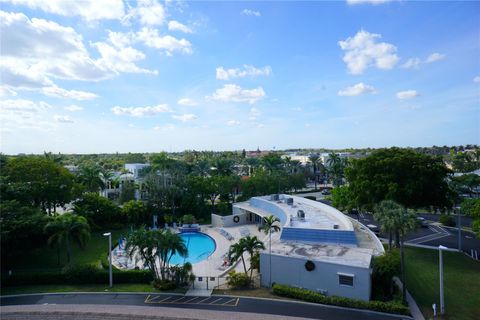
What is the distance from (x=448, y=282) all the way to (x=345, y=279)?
1129 cm

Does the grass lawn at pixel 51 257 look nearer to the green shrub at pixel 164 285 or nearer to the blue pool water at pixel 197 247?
the blue pool water at pixel 197 247

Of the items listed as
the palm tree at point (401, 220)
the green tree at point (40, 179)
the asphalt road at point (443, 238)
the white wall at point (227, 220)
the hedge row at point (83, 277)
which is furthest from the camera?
the white wall at point (227, 220)

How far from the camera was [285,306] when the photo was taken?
23.4 m

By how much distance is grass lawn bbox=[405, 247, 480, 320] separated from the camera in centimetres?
2312

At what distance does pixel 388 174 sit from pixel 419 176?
3.33 m

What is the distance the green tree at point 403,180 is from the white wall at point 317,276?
49.7 feet

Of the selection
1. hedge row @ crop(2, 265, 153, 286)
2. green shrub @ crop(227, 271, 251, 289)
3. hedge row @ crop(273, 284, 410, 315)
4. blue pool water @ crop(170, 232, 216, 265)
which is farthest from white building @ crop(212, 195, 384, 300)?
hedge row @ crop(2, 265, 153, 286)

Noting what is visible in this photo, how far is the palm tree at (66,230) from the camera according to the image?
1178 inches

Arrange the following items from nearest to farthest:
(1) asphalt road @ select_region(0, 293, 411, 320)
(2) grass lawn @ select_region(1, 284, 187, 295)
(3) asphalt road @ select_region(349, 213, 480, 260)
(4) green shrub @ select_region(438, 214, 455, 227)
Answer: (1) asphalt road @ select_region(0, 293, 411, 320), (2) grass lawn @ select_region(1, 284, 187, 295), (3) asphalt road @ select_region(349, 213, 480, 260), (4) green shrub @ select_region(438, 214, 455, 227)

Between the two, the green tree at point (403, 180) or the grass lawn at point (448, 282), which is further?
the green tree at point (403, 180)

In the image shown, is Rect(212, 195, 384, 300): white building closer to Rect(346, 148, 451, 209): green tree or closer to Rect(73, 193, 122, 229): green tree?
Rect(346, 148, 451, 209): green tree

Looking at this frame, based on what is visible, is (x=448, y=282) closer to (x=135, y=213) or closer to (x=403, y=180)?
(x=403, y=180)

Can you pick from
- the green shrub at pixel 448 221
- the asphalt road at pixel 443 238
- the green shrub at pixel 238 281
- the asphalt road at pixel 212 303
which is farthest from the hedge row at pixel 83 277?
the green shrub at pixel 448 221

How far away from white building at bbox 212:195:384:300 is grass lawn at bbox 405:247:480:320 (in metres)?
4.36
